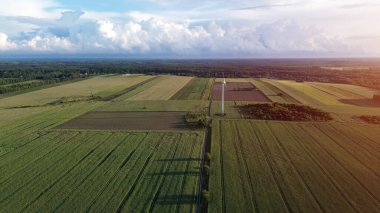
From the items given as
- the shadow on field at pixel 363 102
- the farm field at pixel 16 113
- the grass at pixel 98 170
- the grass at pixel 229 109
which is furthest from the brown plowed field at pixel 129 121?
the shadow on field at pixel 363 102

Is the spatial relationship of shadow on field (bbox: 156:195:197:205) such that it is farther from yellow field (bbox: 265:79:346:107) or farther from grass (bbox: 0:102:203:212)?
yellow field (bbox: 265:79:346:107)

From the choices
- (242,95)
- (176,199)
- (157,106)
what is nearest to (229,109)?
(157,106)

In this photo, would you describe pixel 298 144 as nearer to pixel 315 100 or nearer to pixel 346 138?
pixel 346 138

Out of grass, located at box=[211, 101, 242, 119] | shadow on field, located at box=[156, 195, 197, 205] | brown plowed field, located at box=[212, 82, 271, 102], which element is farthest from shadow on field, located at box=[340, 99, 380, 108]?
shadow on field, located at box=[156, 195, 197, 205]

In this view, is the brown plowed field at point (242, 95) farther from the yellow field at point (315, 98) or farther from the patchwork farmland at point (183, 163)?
the patchwork farmland at point (183, 163)

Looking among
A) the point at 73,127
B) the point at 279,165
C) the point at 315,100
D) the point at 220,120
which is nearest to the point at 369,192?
the point at 279,165

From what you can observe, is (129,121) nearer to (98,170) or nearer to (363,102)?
(98,170)

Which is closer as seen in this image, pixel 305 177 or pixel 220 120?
pixel 305 177
